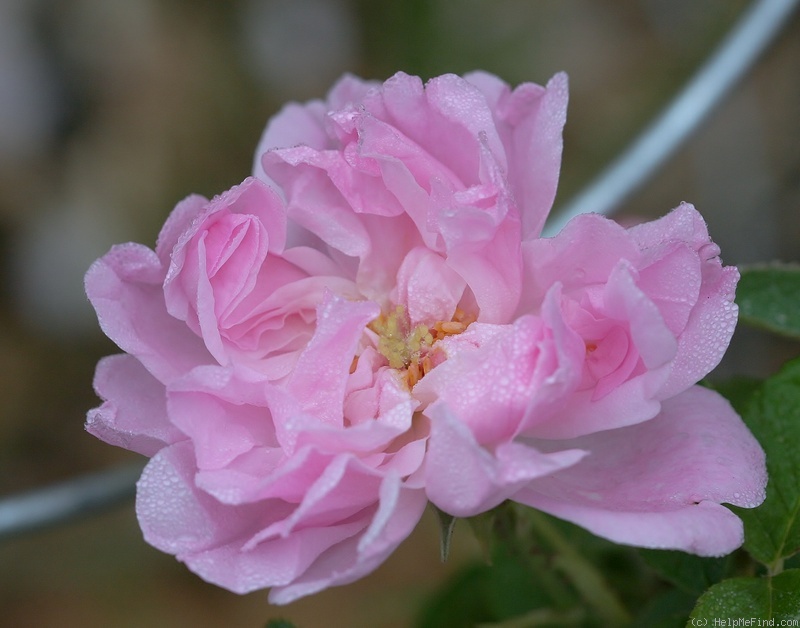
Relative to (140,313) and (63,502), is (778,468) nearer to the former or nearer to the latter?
(140,313)

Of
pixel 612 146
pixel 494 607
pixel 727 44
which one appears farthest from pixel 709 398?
pixel 612 146

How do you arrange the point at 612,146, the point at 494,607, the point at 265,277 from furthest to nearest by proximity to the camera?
the point at 612,146 < the point at 494,607 < the point at 265,277

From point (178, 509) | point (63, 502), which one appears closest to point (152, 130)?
point (63, 502)

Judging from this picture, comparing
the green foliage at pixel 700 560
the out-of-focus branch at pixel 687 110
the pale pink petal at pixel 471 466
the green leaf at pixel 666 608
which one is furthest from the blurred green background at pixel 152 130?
the pale pink petal at pixel 471 466

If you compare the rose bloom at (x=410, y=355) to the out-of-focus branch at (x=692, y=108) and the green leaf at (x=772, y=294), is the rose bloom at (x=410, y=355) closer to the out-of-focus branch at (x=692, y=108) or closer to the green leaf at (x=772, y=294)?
the green leaf at (x=772, y=294)

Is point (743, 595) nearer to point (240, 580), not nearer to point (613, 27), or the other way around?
point (240, 580)
